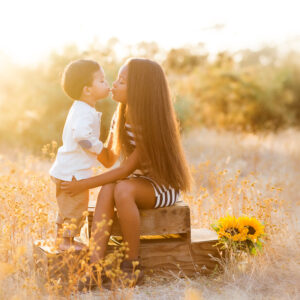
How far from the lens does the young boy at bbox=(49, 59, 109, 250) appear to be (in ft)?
10.4

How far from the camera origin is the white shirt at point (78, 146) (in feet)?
10.3

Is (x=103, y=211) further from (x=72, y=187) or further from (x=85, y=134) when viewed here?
(x=85, y=134)

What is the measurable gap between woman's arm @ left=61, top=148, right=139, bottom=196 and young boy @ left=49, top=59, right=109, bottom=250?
49 millimetres

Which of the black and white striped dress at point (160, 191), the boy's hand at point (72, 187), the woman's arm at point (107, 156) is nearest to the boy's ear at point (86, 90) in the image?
the black and white striped dress at point (160, 191)

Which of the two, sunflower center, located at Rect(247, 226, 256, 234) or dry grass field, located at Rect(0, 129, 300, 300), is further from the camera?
sunflower center, located at Rect(247, 226, 256, 234)

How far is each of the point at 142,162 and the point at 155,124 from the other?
29 cm

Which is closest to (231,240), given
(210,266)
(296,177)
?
(210,266)

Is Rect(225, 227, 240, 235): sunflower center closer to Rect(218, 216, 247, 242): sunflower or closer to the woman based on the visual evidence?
Rect(218, 216, 247, 242): sunflower

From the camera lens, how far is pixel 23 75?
9.19m

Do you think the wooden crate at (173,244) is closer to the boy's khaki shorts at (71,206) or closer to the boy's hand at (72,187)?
the boy's khaki shorts at (71,206)

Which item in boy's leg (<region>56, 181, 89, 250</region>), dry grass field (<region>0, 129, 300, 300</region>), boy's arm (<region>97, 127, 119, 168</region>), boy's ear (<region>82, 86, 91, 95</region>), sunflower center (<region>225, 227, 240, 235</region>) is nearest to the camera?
dry grass field (<region>0, 129, 300, 300</region>)

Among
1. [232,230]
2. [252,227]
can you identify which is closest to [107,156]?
[232,230]

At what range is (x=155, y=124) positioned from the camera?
3287mm

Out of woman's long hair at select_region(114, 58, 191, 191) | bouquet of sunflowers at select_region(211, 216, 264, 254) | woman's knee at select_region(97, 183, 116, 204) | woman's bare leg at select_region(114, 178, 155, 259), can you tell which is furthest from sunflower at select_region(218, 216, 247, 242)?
woman's knee at select_region(97, 183, 116, 204)
